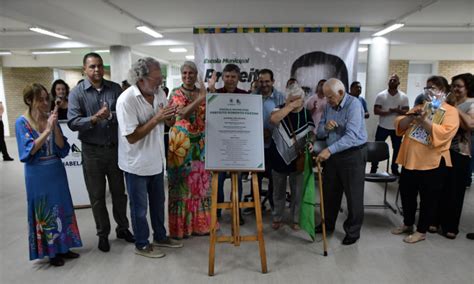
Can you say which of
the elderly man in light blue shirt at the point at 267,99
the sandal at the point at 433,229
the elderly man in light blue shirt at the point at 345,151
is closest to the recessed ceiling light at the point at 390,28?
the elderly man in light blue shirt at the point at 267,99

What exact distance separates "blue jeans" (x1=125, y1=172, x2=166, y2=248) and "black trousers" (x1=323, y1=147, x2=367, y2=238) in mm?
1614

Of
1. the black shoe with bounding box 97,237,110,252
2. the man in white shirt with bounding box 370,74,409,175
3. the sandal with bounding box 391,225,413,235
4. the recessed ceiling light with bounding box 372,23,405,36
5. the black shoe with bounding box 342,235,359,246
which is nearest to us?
the black shoe with bounding box 97,237,110,252

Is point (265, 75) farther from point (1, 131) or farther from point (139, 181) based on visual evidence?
point (1, 131)

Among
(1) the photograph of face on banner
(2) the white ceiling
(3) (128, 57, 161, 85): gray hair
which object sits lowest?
(3) (128, 57, 161, 85): gray hair

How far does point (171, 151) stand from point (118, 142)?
1.58ft

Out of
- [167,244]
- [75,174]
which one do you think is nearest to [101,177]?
[167,244]

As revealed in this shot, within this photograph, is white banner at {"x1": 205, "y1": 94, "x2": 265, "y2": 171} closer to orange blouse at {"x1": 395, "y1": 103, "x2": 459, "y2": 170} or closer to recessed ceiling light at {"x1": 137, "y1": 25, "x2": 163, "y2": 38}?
orange blouse at {"x1": 395, "y1": 103, "x2": 459, "y2": 170}

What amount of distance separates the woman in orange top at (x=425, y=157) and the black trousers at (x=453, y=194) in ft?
0.60

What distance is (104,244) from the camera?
2926 mm

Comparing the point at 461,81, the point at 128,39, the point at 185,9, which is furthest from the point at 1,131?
the point at 461,81

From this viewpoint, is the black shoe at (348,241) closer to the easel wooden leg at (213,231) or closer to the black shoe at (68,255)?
the easel wooden leg at (213,231)

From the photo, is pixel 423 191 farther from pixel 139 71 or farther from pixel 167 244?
pixel 139 71

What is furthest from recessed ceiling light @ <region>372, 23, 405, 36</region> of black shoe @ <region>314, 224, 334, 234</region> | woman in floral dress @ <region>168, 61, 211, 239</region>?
woman in floral dress @ <region>168, 61, 211, 239</region>

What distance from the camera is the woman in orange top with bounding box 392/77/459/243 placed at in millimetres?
2848
